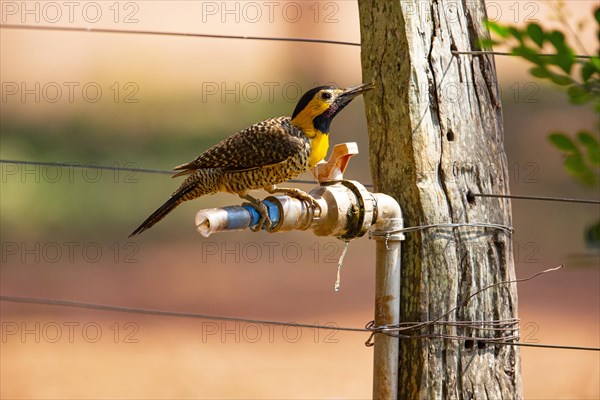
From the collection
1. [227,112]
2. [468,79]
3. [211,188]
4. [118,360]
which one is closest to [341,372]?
[118,360]

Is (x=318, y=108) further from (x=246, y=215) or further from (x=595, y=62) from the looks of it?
(x=595, y=62)

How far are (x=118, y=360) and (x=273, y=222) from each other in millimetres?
5866

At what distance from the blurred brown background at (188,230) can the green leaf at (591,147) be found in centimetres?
521

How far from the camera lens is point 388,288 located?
249 centimetres

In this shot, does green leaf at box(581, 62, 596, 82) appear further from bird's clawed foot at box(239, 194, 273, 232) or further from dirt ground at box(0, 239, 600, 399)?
dirt ground at box(0, 239, 600, 399)

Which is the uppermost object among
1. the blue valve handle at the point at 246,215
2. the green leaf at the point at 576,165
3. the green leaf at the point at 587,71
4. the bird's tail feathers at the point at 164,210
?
the bird's tail feathers at the point at 164,210

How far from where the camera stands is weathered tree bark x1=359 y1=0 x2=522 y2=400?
2465 millimetres

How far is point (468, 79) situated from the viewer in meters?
2.54

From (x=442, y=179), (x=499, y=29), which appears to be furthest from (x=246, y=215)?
(x=499, y=29)

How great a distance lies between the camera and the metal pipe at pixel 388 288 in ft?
8.11

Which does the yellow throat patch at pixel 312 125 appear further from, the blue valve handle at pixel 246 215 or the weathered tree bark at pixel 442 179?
the blue valve handle at pixel 246 215

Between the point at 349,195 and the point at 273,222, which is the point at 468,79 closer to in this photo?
the point at 349,195

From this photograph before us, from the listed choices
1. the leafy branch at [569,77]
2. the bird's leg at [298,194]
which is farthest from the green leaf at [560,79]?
the bird's leg at [298,194]

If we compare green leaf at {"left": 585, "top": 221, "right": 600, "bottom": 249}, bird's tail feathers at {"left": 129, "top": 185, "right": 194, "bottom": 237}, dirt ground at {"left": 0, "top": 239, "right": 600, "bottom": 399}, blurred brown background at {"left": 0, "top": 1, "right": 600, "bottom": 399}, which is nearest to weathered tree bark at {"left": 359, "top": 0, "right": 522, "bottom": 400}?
bird's tail feathers at {"left": 129, "top": 185, "right": 194, "bottom": 237}
